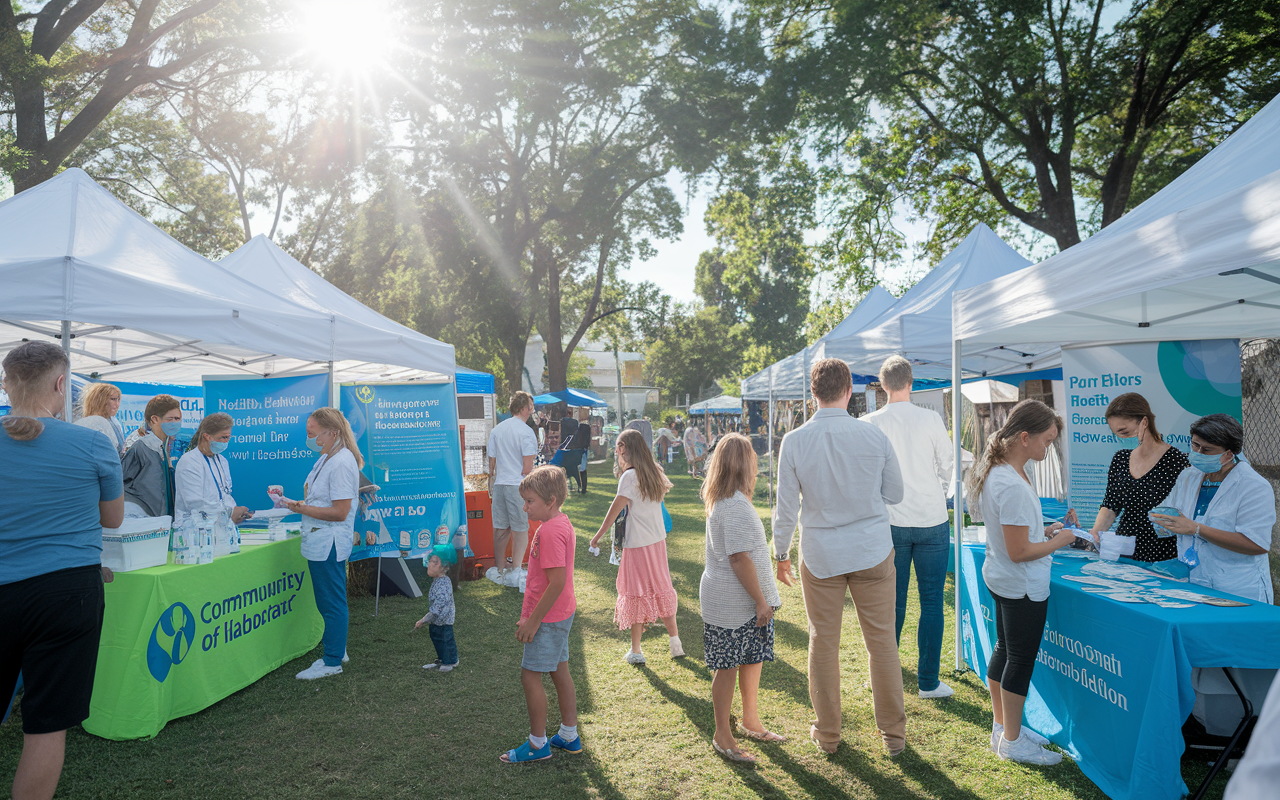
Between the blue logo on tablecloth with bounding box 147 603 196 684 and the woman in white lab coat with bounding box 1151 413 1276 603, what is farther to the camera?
the blue logo on tablecloth with bounding box 147 603 196 684

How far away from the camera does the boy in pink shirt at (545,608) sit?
129 inches

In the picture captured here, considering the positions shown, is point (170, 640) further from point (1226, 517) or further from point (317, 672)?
point (1226, 517)

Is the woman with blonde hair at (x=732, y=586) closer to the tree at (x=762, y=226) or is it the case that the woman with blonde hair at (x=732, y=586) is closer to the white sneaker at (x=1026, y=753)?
the white sneaker at (x=1026, y=753)

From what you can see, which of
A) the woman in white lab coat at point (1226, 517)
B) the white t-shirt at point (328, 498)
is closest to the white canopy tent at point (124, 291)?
the white t-shirt at point (328, 498)

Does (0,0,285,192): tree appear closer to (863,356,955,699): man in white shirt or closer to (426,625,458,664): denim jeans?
(426,625,458,664): denim jeans

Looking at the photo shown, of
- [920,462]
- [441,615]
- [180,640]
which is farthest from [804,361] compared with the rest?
[180,640]

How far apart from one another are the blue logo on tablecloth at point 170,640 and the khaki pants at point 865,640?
3362 millimetres

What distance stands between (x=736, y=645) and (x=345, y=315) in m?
5.47

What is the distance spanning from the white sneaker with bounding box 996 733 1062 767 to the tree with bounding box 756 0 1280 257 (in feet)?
34.9

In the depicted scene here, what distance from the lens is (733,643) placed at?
11.4 ft

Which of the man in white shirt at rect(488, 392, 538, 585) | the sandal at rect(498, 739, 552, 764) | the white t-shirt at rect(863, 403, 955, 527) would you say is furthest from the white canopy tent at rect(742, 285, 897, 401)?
the sandal at rect(498, 739, 552, 764)

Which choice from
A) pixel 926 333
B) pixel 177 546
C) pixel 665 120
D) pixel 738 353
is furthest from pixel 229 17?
pixel 738 353

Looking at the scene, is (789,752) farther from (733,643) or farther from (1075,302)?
(1075,302)

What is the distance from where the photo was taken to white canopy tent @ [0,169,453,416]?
3.82 m
